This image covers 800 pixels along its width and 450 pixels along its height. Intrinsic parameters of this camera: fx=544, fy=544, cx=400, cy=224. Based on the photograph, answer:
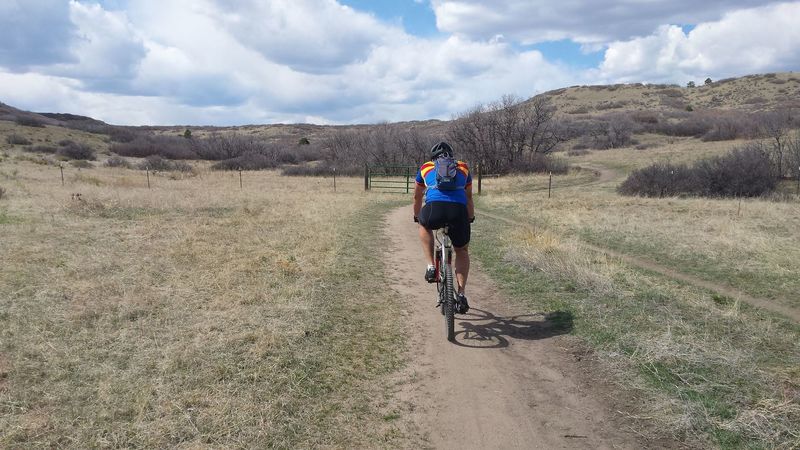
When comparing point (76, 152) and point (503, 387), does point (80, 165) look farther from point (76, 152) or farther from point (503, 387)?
point (503, 387)

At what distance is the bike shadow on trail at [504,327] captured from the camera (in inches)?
220

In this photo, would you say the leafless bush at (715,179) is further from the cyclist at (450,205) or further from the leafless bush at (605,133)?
the leafless bush at (605,133)

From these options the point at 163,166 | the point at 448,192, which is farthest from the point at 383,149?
the point at 448,192

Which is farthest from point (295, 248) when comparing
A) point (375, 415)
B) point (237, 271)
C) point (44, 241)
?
point (375, 415)

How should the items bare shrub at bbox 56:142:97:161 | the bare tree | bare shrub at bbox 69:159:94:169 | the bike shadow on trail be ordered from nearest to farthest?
the bike shadow on trail
the bare tree
bare shrub at bbox 69:159:94:169
bare shrub at bbox 56:142:97:161

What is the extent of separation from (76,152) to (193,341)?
4532 cm

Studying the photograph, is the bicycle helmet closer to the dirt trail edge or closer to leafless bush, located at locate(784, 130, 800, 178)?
the dirt trail edge

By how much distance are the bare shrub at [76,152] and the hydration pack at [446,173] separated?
44.0m

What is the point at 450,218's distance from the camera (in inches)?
213

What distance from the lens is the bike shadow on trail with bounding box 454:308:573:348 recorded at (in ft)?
18.3

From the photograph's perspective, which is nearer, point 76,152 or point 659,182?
point 659,182

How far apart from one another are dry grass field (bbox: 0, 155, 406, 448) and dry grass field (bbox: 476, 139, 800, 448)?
211cm

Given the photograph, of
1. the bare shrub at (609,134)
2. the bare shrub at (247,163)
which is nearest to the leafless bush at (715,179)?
the bare shrub at (609,134)

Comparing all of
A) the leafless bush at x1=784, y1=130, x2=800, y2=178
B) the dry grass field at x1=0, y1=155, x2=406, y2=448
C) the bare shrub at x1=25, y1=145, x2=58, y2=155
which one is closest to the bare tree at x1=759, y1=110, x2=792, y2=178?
the leafless bush at x1=784, y1=130, x2=800, y2=178
